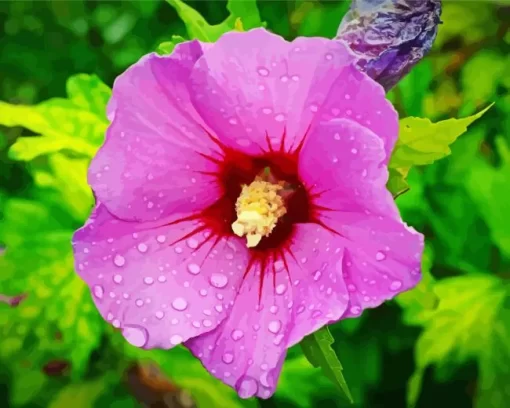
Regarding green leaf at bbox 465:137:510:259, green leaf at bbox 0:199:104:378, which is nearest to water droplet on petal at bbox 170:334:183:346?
green leaf at bbox 0:199:104:378

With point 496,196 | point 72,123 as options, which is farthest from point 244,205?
point 496,196

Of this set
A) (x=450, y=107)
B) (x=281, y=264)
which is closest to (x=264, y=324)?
(x=281, y=264)

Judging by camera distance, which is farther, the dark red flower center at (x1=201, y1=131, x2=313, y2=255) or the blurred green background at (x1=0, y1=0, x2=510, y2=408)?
the blurred green background at (x1=0, y1=0, x2=510, y2=408)

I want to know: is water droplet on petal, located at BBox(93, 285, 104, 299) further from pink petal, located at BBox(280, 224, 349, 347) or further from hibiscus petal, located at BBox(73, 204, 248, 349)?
pink petal, located at BBox(280, 224, 349, 347)

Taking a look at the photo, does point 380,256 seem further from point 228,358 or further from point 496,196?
point 496,196

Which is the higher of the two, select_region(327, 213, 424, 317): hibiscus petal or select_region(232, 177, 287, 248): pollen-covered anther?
select_region(327, 213, 424, 317): hibiscus petal

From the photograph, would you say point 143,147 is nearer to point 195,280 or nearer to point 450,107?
point 195,280

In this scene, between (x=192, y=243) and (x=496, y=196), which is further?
(x=496, y=196)
